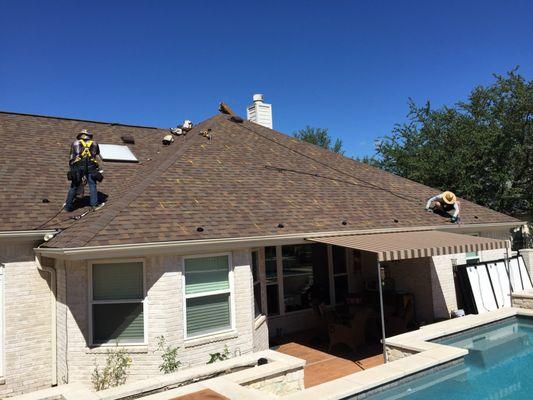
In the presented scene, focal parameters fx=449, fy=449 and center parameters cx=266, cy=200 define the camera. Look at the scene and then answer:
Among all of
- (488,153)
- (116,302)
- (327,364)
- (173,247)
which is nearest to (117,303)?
(116,302)

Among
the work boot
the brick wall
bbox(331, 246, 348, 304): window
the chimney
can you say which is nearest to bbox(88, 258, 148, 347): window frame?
the work boot

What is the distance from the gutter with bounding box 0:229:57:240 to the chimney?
13.8 m

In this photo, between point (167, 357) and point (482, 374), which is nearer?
point (482, 374)

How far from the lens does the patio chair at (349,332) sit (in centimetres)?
1168

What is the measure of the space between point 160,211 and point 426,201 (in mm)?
10759

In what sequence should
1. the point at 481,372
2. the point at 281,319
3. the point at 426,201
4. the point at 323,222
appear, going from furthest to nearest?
the point at 426,201, the point at 281,319, the point at 323,222, the point at 481,372

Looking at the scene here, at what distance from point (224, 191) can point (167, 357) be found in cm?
491

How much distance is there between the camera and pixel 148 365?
9.49 m

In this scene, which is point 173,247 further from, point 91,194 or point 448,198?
point 448,198

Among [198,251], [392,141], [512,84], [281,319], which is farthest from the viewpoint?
[392,141]

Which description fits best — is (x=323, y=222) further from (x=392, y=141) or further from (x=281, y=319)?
(x=392, y=141)

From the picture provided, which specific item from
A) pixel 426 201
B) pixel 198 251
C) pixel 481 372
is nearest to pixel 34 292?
pixel 198 251

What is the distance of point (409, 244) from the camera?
11.4 metres

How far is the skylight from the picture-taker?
50.4ft
